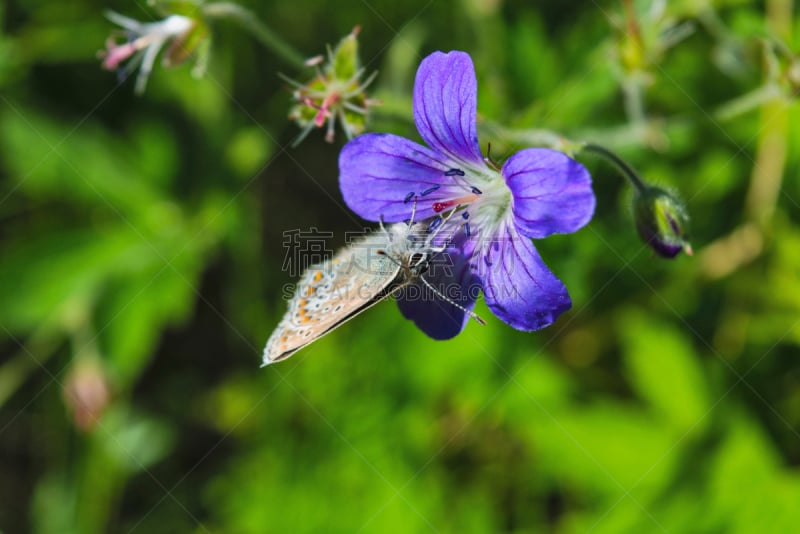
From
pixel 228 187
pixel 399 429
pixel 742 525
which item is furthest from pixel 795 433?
pixel 228 187

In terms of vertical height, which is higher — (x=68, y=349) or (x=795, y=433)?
(x=68, y=349)

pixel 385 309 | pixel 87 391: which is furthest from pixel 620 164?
pixel 87 391

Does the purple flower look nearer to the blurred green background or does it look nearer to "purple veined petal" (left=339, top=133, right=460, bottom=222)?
"purple veined petal" (left=339, top=133, right=460, bottom=222)

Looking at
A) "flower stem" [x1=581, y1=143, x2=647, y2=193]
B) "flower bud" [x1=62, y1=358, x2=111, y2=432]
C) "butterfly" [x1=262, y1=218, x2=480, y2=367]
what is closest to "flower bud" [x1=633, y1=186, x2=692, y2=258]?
"flower stem" [x1=581, y1=143, x2=647, y2=193]

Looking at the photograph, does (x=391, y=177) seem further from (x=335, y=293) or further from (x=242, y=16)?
(x=242, y=16)

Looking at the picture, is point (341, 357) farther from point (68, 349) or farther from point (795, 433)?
point (795, 433)

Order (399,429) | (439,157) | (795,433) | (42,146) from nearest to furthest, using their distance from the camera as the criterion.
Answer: (439,157) < (795,433) < (399,429) < (42,146)

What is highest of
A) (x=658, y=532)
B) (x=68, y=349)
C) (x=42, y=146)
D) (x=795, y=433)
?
(x=42, y=146)
